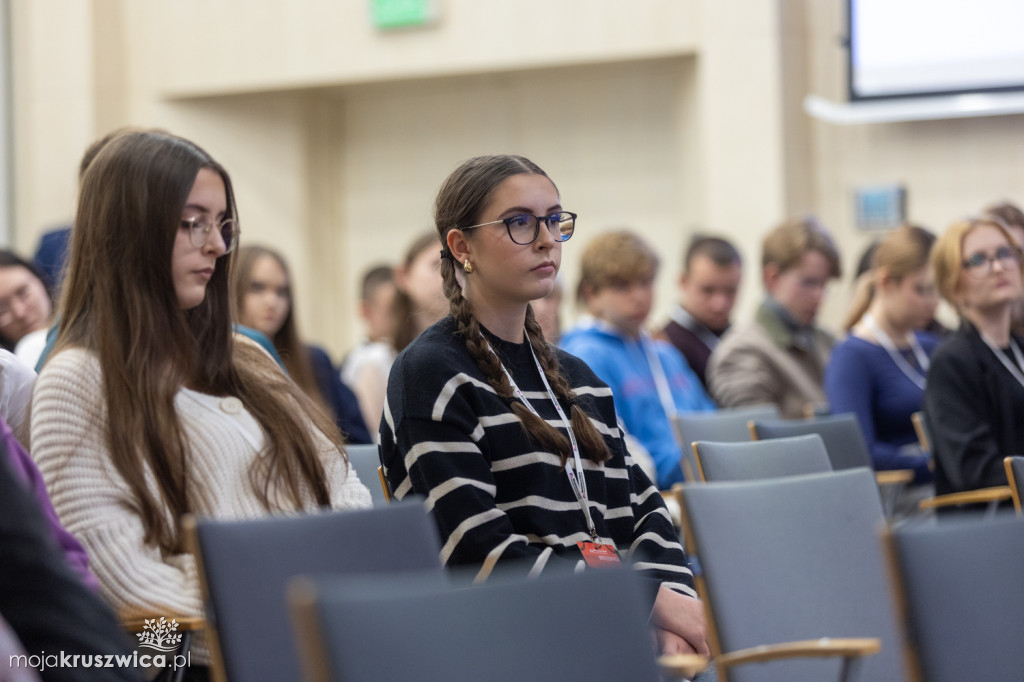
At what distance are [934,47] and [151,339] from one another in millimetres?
5728

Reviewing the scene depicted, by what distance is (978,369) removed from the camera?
12.0ft

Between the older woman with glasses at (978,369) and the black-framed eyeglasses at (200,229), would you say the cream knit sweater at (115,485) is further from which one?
the older woman with glasses at (978,369)

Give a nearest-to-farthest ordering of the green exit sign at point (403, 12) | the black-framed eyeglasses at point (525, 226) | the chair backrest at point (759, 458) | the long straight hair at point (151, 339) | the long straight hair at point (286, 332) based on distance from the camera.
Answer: the long straight hair at point (151, 339), the black-framed eyeglasses at point (525, 226), the chair backrest at point (759, 458), the long straight hair at point (286, 332), the green exit sign at point (403, 12)

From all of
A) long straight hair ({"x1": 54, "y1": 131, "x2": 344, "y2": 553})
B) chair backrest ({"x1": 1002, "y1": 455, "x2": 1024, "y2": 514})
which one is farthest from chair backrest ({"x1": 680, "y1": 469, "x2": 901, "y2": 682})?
long straight hair ({"x1": 54, "y1": 131, "x2": 344, "y2": 553})

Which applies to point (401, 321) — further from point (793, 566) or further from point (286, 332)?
point (793, 566)

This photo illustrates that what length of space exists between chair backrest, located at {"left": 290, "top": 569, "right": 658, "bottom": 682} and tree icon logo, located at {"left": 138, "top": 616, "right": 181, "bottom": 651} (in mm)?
884

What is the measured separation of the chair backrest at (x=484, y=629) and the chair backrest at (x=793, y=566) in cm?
85

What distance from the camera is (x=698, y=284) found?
18.0 ft

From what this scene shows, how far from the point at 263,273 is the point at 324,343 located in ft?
13.9

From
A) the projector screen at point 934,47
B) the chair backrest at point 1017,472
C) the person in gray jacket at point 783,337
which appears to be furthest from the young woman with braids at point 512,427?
the projector screen at point 934,47

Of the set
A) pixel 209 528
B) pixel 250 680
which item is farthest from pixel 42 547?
pixel 250 680

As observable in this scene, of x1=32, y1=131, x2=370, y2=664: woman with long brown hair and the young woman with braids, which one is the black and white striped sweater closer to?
the young woman with braids

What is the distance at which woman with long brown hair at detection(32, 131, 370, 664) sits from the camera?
2205 millimetres

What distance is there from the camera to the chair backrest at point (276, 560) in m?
1.73
